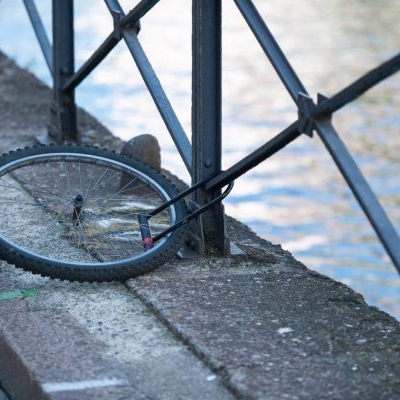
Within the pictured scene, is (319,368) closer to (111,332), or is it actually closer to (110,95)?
(111,332)

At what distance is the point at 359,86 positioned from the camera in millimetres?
3410

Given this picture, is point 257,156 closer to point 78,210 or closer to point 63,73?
point 78,210

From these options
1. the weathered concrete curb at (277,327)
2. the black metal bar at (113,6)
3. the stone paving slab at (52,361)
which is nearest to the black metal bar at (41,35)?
the black metal bar at (113,6)

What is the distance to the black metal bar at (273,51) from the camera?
378cm

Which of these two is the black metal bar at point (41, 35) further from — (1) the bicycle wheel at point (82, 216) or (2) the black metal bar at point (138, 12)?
(2) the black metal bar at point (138, 12)

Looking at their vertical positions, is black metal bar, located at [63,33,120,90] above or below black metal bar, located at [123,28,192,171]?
above

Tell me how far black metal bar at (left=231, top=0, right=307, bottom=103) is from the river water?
253 centimetres

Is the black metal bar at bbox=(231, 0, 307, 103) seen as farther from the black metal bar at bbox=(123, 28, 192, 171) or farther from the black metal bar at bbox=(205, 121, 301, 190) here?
the black metal bar at bbox=(123, 28, 192, 171)

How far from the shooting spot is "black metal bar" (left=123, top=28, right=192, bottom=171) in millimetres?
4438

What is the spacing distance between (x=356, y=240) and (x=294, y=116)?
1.81 m

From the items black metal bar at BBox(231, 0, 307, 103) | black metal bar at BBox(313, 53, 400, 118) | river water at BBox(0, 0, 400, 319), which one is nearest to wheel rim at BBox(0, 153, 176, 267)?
black metal bar at BBox(231, 0, 307, 103)

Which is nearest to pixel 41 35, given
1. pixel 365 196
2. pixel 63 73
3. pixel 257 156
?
pixel 63 73

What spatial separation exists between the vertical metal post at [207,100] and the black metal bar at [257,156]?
6 cm

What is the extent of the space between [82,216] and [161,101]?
1.71 feet
